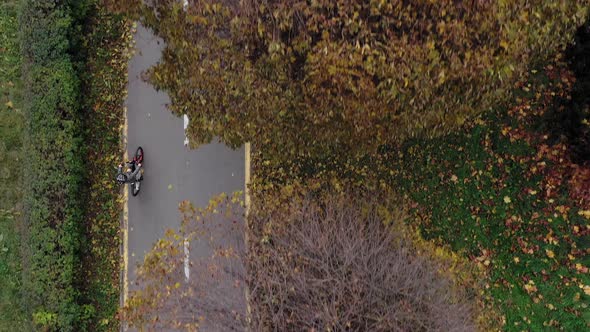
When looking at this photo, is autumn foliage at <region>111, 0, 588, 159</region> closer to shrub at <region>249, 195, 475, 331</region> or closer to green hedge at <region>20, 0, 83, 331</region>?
shrub at <region>249, 195, 475, 331</region>

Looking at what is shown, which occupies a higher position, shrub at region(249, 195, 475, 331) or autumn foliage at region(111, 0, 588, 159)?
autumn foliage at region(111, 0, 588, 159)

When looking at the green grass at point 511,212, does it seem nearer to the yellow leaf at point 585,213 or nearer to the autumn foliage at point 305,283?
the yellow leaf at point 585,213

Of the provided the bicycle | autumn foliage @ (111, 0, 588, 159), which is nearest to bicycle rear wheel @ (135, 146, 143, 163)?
the bicycle

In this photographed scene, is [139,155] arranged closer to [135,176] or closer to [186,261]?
[135,176]

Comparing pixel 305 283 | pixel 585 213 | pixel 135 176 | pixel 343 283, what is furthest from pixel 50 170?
pixel 585 213

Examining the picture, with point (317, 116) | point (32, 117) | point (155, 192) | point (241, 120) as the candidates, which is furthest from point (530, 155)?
point (32, 117)

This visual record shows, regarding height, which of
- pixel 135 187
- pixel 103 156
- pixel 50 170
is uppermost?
pixel 103 156

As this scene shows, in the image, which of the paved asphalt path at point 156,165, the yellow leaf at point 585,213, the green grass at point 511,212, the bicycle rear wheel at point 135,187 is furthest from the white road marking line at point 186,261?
the yellow leaf at point 585,213
